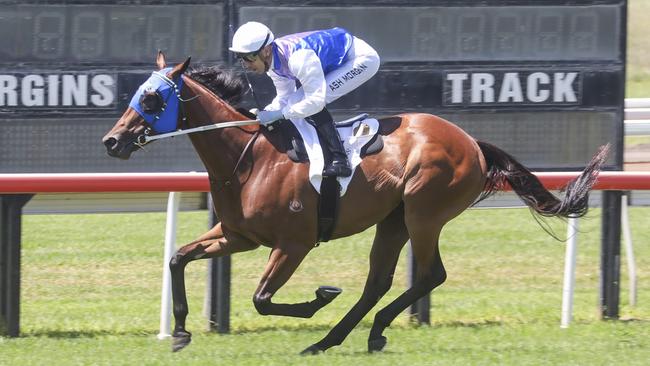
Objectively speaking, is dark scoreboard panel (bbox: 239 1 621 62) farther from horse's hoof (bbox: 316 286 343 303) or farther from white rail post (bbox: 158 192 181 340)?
horse's hoof (bbox: 316 286 343 303)

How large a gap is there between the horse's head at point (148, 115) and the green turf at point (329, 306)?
1071mm

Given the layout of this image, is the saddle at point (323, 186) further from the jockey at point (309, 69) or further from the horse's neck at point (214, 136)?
the horse's neck at point (214, 136)

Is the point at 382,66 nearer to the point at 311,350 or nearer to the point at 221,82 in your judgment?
the point at 221,82

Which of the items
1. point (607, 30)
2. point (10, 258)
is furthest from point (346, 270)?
point (10, 258)

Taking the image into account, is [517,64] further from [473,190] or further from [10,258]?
[10,258]

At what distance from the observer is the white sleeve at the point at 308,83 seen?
6316mm

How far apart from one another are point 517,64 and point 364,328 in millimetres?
3022

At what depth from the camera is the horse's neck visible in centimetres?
643

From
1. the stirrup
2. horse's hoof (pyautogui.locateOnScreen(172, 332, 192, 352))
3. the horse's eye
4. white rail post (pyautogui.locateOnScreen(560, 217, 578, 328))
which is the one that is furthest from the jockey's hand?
white rail post (pyautogui.locateOnScreen(560, 217, 578, 328))

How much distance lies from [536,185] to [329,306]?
200 centimetres

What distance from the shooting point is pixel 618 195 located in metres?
7.65

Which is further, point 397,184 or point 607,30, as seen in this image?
point 607,30

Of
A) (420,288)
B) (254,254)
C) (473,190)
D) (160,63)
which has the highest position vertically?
(160,63)

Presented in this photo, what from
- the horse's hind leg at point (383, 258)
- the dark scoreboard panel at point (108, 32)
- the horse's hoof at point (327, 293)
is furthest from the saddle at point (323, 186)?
the dark scoreboard panel at point (108, 32)
